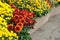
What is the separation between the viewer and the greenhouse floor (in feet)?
22.2

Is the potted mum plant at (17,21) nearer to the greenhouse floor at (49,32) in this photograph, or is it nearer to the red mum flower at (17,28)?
the red mum flower at (17,28)

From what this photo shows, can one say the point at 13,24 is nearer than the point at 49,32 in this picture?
Yes

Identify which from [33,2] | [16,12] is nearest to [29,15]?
[16,12]

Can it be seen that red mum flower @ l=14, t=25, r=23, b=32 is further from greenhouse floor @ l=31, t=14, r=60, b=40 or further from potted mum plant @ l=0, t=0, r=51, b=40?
greenhouse floor @ l=31, t=14, r=60, b=40

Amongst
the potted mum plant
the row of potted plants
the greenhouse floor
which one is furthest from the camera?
the greenhouse floor

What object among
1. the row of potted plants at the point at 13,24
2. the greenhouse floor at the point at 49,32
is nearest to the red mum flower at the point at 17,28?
the row of potted plants at the point at 13,24

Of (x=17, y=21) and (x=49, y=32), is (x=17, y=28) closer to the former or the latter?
(x=17, y=21)

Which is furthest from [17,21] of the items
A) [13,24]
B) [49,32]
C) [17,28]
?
[49,32]

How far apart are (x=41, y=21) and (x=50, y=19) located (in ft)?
4.35

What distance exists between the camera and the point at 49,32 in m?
7.23

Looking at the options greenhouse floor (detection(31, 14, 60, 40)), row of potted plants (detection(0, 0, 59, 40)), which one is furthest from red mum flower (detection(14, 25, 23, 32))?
greenhouse floor (detection(31, 14, 60, 40))

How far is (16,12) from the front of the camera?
568 centimetres

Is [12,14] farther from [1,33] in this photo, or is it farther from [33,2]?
[33,2]

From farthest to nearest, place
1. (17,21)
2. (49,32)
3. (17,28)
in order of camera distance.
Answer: (49,32)
(17,21)
(17,28)
